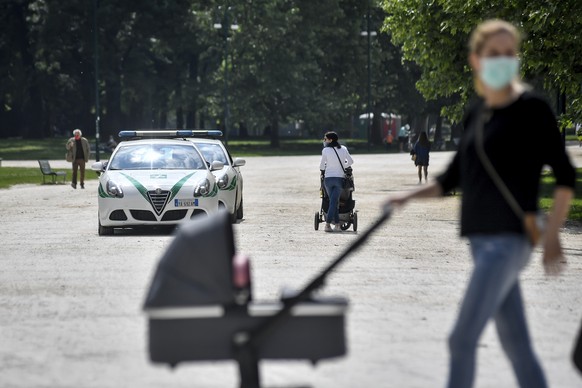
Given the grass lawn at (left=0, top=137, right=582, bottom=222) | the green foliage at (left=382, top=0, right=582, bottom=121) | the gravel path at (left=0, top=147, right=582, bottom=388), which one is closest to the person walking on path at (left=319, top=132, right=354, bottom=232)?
the gravel path at (left=0, top=147, right=582, bottom=388)

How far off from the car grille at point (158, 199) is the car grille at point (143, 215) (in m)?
0.11

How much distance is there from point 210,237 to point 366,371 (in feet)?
7.98

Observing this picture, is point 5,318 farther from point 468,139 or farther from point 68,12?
point 68,12

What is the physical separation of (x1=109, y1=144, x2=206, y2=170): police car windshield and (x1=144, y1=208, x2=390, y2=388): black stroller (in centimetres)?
1598

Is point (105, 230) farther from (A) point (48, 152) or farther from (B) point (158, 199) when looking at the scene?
(A) point (48, 152)

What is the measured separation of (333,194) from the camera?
69.3 feet

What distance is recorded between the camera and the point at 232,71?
263 ft

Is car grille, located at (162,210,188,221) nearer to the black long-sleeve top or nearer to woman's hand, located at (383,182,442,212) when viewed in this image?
woman's hand, located at (383,182,442,212)

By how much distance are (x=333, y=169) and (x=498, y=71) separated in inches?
586

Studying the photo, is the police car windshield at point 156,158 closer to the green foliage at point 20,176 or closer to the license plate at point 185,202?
the license plate at point 185,202

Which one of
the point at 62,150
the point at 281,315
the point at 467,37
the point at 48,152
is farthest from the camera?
the point at 62,150

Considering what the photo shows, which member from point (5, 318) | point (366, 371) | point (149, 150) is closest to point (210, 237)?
point (366, 371)

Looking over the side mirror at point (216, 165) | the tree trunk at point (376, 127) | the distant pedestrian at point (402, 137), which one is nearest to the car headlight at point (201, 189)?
the side mirror at point (216, 165)

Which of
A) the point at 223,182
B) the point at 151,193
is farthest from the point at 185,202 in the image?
the point at 223,182
